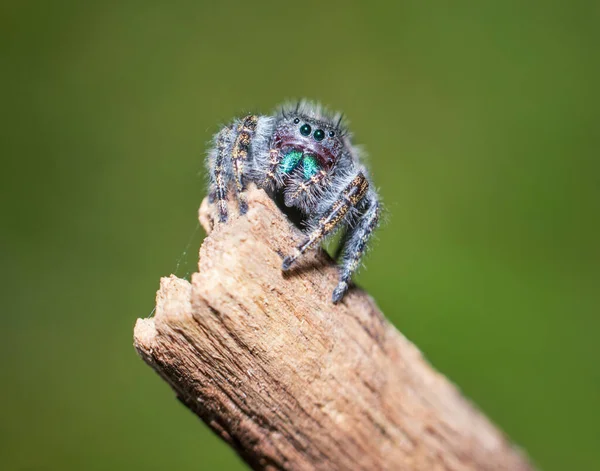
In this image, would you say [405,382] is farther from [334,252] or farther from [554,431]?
[554,431]

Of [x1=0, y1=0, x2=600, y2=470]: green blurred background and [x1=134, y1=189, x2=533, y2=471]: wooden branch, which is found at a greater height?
[x1=0, y1=0, x2=600, y2=470]: green blurred background

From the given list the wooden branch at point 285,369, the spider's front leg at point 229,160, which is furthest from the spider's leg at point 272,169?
the wooden branch at point 285,369

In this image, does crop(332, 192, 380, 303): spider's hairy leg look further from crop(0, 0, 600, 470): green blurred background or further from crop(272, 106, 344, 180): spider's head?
crop(0, 0, 600, 470): green blurred background

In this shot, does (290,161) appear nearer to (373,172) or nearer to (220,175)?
(220,175)

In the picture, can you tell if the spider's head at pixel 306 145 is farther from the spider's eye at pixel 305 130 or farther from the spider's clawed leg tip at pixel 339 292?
the spider's clawed leg tip at pixel 339 292

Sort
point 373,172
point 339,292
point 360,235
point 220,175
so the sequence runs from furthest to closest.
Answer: point 373,172, point 360,235, point 220,175, point 339,292

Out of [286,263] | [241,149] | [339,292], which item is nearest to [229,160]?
[241,149]

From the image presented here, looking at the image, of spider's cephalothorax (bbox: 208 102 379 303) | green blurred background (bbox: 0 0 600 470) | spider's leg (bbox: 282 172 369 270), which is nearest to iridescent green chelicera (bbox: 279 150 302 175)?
spider's cephalothorax (bbox: 208 102 379 303)
